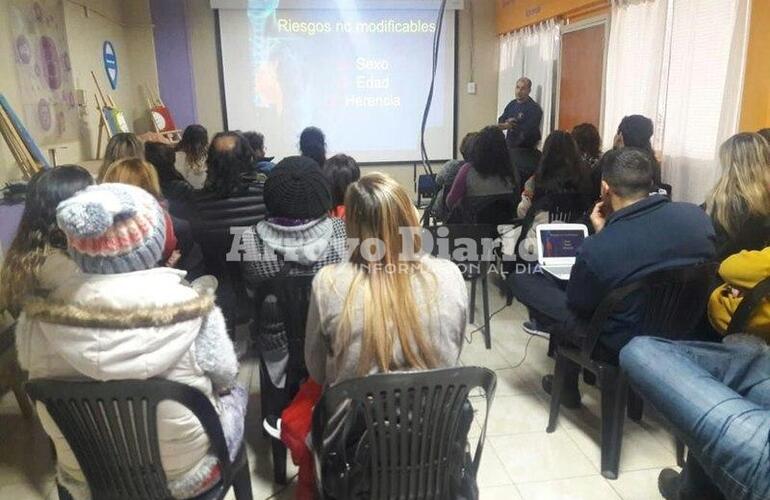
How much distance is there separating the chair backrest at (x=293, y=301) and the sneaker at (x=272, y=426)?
197mm

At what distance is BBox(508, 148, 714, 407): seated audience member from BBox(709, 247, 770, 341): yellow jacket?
0.12 meters

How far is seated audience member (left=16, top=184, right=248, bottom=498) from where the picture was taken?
1107 mm

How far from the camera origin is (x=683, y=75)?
11.5 ft

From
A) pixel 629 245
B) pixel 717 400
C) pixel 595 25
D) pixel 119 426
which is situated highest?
pixel 595 25

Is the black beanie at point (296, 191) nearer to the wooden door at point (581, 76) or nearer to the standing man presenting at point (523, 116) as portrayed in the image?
the wooden door at point (581, 76)

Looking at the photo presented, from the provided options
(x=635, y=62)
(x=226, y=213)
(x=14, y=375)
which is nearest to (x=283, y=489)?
(x=226, y=213)

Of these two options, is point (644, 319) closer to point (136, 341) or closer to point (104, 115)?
point (136, 341)

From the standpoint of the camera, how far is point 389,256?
132 cm

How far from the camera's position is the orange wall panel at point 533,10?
464cm

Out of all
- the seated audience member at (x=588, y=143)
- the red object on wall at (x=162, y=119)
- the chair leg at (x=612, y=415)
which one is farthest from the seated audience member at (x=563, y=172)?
the red object on wall at (x=162, y=119)

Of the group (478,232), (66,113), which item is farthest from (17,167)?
(478,232)

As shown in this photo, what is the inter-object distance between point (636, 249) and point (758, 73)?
181cm

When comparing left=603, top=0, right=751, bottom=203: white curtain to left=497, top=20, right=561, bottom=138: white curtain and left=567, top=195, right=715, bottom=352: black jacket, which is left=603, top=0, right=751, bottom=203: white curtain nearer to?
left=497, top=20, right=561, bottom=138: white curtain

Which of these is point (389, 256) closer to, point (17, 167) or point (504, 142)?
point (504, 142)
